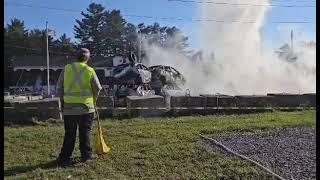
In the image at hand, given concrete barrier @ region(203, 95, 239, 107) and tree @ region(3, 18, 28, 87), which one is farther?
tree @ region(3, 18, 28, 87)

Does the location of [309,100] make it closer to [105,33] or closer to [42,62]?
[42,62]

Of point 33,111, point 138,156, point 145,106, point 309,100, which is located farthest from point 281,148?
point 309,100

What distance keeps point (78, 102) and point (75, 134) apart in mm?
478

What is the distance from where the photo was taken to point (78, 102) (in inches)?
315

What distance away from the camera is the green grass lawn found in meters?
7.38

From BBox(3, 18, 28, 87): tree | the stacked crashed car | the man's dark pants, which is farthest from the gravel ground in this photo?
BBox(3, 18, 28, 87): tree

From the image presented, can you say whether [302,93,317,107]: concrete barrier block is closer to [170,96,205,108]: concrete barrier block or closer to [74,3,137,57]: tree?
[170,96,205,108]: concrete barrier block

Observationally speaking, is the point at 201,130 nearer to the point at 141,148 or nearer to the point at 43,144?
the point at 141,148

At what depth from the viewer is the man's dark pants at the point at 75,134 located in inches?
310

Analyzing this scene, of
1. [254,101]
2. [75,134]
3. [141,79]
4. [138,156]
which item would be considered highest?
[141,79]

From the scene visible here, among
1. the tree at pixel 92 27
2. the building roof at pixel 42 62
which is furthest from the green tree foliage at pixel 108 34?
the building roof at pixel 42 62

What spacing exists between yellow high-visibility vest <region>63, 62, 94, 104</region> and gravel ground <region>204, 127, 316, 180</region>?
264 centimetres

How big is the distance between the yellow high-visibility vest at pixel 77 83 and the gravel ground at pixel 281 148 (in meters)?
2.64

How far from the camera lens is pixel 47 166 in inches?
305
